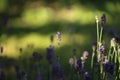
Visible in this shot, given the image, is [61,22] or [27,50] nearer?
[27,50]

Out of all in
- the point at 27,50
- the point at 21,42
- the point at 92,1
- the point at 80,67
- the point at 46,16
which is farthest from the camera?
the point at 92,1

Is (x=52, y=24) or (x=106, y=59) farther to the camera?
(x=52, y=24)

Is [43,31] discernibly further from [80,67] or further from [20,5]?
[80,67]

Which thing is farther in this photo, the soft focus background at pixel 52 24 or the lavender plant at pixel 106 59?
the soft focus background at pixel 52 24

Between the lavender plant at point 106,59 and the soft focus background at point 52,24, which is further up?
the soft focus background at point 52,24

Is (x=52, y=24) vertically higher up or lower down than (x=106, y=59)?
higher up

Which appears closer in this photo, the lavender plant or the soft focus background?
the lavender plant

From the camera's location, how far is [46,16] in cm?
Answer: 374

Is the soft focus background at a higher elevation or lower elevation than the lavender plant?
higher

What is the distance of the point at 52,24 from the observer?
3654 millimetres

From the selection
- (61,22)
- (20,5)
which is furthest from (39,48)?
(20,5)

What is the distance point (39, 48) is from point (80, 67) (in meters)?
1.61

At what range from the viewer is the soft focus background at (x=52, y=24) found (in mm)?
3410

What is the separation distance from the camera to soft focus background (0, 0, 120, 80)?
3.41 m
